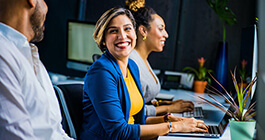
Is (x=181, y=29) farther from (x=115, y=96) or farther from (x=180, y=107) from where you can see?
(x=115, y=96)

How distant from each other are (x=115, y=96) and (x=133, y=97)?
237mm

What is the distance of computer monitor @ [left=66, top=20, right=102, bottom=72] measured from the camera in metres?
2.79

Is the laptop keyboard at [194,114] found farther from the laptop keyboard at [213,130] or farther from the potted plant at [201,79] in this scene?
the potted plant at [201,79]

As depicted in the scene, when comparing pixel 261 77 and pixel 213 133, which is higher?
pixel 261 77

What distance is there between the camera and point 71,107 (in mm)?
1372

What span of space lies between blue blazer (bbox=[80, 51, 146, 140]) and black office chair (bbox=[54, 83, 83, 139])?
32 millimetres

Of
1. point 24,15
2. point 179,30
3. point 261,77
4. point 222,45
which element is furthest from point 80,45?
point 261,77

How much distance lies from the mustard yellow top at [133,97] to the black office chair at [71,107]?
0.89 ft

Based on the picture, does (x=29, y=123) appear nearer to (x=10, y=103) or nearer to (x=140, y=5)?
(x=10, y=103)

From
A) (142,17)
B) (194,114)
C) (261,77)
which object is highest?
(142,17)

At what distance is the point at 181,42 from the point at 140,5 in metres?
1.19

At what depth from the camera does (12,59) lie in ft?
2.43

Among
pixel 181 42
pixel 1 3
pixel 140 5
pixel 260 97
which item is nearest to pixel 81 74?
pixel 181 42

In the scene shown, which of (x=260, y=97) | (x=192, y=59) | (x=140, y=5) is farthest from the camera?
(x=192, y=59)
